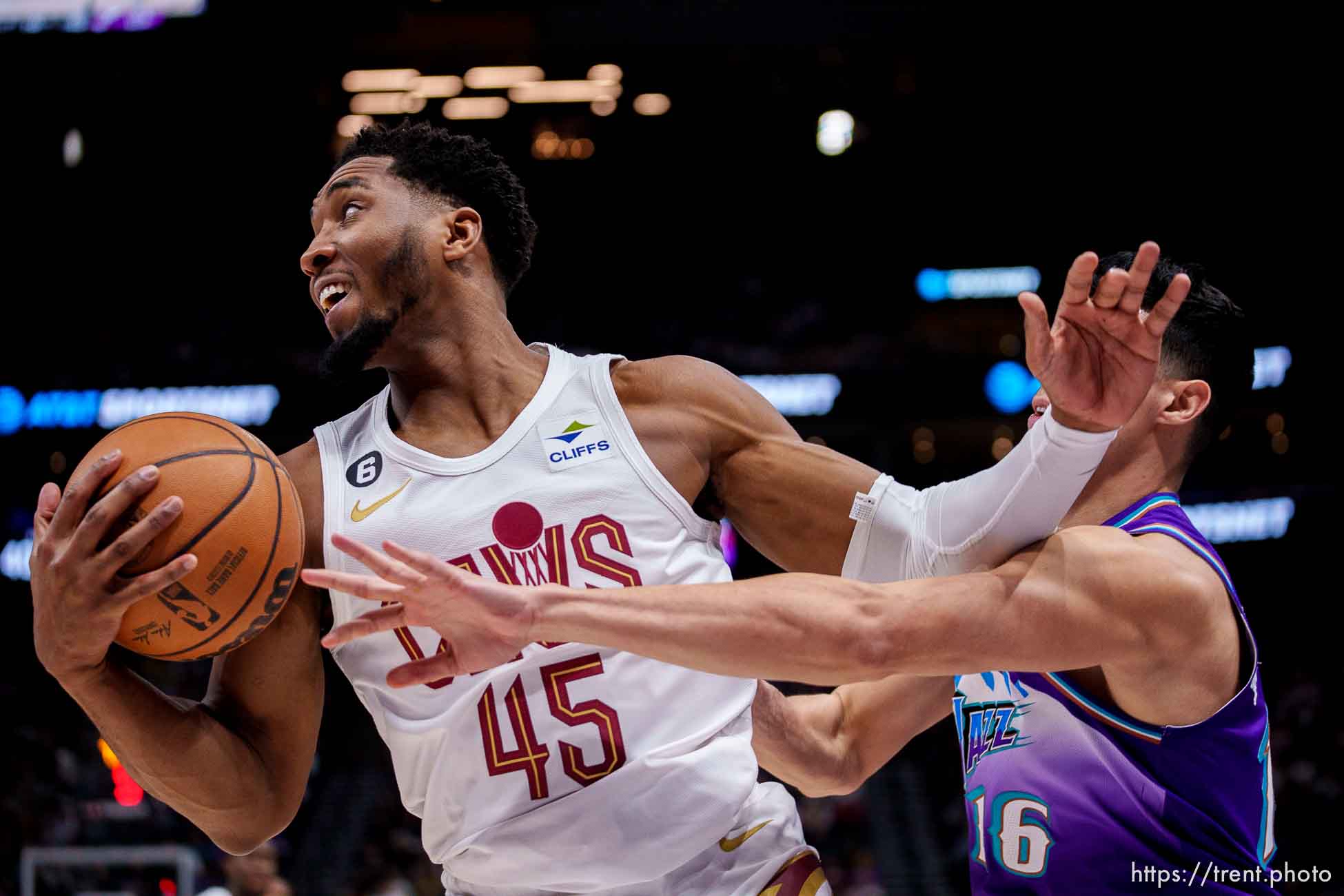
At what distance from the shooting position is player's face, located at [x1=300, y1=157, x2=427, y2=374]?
3.15 meters

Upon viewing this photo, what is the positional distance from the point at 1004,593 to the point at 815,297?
17.0m

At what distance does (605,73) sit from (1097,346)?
16510 millimetres

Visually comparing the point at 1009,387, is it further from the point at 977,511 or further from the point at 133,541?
the point at 133,541

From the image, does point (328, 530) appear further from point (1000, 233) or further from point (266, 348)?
point (1000, 233)

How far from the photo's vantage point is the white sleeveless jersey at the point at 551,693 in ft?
9.12

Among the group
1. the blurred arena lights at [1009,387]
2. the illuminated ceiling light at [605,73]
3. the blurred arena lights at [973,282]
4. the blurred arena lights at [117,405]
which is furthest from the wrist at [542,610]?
the blurred arena lights at [973,282]

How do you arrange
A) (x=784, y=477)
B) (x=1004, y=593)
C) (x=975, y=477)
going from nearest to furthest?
(x=1004, y=593) → (x=975, y=477) → (x=784, y=477)

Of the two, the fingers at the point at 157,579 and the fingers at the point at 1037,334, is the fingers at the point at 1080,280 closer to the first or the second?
the fingers at the point at 1037,334

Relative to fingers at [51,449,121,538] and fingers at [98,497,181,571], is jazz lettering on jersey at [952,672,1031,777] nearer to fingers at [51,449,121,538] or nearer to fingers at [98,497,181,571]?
fingers at [98,497,181,571]

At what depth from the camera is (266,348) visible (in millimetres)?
17391

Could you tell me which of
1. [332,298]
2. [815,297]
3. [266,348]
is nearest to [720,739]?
[332,298]

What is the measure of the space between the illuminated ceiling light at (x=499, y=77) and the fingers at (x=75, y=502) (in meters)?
15.9

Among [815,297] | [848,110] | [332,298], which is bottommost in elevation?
[332,298]

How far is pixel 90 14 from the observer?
13.1 metres
